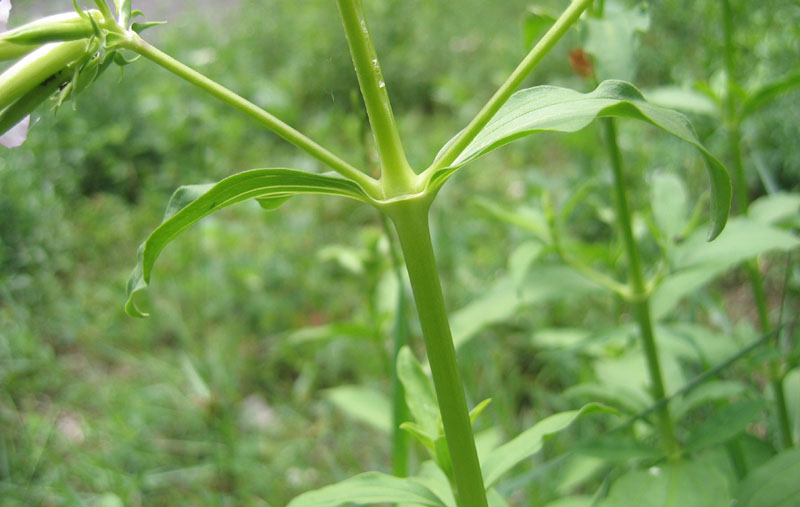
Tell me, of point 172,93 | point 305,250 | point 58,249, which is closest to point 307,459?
point 305,250

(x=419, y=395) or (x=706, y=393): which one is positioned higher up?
(x=419, y=395)

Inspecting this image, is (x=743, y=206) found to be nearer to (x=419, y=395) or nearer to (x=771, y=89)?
(x=771, y=89)

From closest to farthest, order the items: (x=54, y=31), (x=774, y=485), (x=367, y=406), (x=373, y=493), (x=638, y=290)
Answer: (x=54, y=31) < (x=373, y=493) < (x=774, y=485) < (x=638, y=290) < (x=367, y=406)

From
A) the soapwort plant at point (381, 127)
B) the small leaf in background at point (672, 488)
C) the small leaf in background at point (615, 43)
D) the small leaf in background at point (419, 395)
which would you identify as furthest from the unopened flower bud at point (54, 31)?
the small leaf in background at point (672, 488)

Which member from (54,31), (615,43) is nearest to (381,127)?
(54,31)

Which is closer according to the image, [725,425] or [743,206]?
[725,425]

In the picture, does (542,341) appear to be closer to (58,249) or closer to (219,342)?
(219,342)

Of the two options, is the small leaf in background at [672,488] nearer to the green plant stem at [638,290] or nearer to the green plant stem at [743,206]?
the green plant stem at [638,290]
